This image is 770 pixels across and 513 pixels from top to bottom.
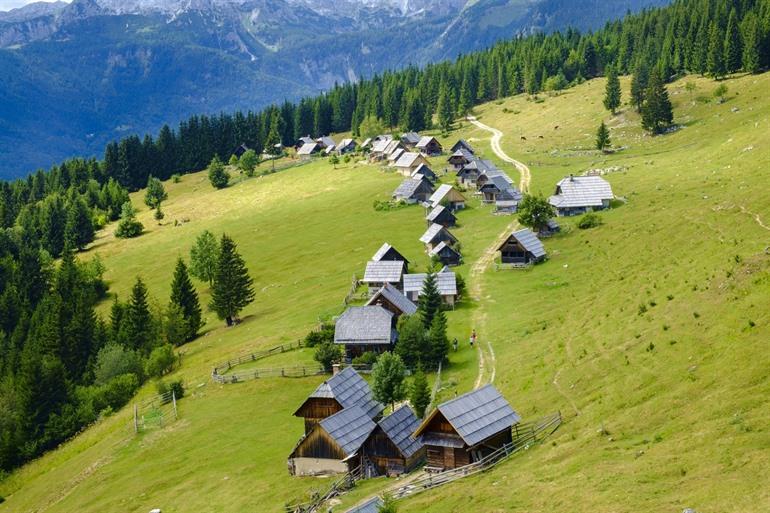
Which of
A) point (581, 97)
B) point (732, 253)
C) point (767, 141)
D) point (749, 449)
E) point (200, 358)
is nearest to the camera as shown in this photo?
point (749, 449)

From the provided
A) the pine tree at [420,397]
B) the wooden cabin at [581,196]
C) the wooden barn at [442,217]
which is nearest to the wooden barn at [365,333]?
the pine tree at [420,397]

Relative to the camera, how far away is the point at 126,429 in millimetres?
68375

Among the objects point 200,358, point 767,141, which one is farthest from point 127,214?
point 767,141

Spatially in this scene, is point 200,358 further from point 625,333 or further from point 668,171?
point 668,171

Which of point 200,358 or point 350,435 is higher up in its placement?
point 350,435

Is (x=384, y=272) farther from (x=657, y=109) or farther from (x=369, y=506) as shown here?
(x=657, y=109)

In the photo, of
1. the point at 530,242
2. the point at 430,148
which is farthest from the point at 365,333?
the point at 430,148

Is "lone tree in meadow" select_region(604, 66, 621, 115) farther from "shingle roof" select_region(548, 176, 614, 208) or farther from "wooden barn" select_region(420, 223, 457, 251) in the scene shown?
"wooden barn" select_region(420, 223, 457, 251)

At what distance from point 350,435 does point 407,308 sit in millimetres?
28703

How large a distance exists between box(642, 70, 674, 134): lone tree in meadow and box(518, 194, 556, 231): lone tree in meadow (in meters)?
53.2

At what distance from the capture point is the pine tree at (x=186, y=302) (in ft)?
320

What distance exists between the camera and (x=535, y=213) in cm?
9762

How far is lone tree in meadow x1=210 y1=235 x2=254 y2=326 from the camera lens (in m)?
95.5

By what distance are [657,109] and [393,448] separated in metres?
110
